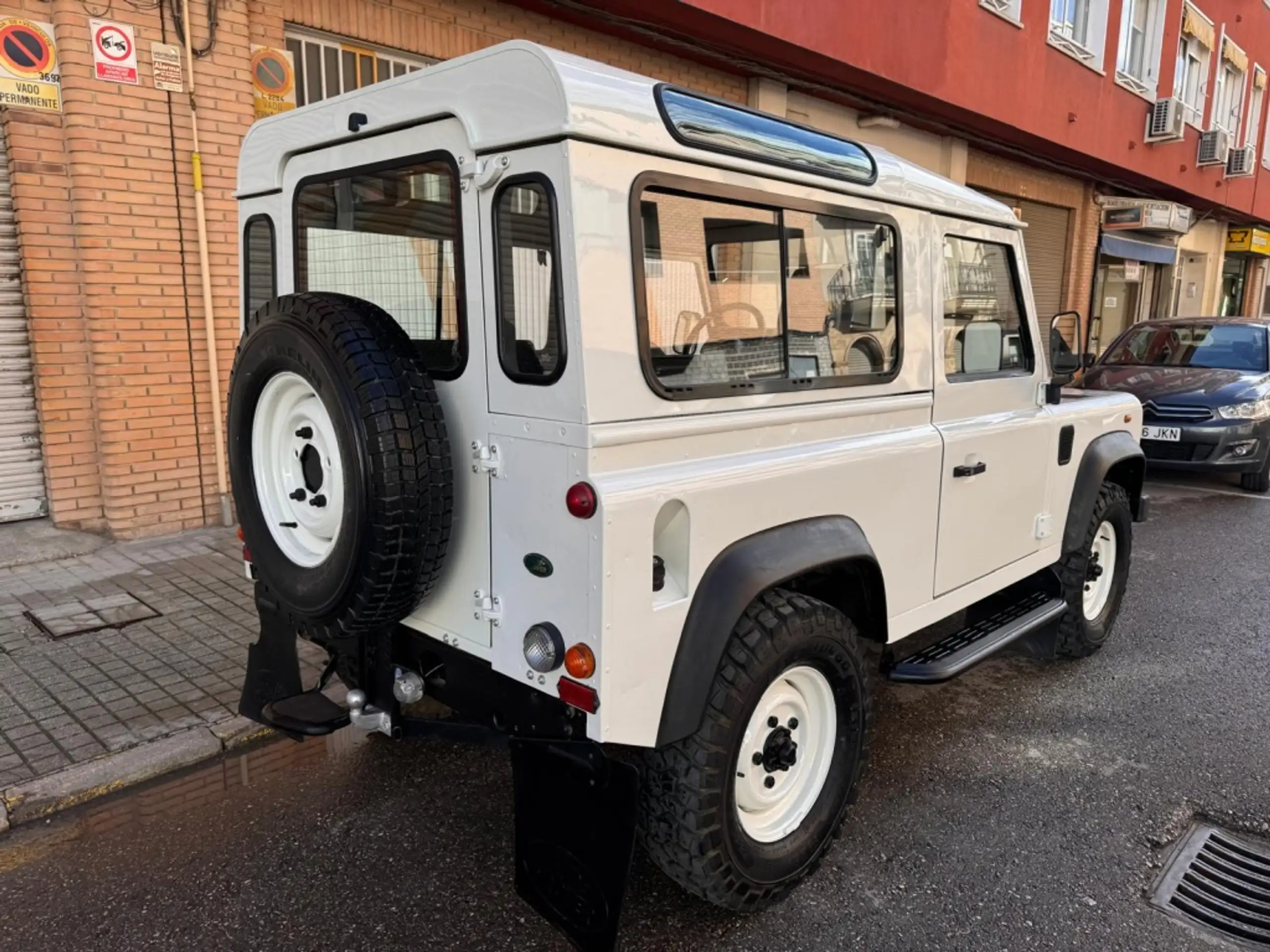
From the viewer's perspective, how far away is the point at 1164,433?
891 cm

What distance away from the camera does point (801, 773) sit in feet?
9.48

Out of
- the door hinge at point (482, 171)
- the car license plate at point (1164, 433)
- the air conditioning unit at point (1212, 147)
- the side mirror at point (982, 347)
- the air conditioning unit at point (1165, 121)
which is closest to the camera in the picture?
the door hinge at point (482, 171)

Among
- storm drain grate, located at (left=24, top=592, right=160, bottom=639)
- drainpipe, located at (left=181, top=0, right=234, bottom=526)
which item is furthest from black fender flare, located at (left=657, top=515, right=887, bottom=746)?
drainpipe, located at (left=181, top=0, right=234, bottom=526)

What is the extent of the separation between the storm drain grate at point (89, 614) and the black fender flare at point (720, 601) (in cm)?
362

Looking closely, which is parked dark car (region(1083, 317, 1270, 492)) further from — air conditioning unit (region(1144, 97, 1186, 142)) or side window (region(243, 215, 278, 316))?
side window (region(243, 215, 278, 316))

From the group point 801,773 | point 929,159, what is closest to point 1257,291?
point 929,159

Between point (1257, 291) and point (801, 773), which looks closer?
point (801, 773)

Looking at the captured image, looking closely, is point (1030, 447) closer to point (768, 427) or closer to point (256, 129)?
point (768, 427)

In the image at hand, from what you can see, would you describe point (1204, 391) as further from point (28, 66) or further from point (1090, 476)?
point (28, 66)

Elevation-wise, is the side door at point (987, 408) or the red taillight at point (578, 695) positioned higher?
the side door at point (987, 408)

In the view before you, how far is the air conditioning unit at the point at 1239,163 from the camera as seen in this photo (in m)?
19.5

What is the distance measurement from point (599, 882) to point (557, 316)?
1.43 m

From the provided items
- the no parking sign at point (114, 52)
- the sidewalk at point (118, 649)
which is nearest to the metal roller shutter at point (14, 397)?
the sidewalk at point (118, 649)

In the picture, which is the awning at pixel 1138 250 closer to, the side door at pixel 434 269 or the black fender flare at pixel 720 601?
the black fender flare at pixel 720 601
